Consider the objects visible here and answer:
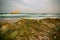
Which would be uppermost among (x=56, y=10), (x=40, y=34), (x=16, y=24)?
(x=56, y=10)

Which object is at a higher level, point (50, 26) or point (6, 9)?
point (6, 9)

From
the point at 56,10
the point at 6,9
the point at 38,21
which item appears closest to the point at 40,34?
the point at 38,21

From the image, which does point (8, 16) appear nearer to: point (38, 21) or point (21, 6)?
point (21, 6)

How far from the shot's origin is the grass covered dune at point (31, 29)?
74.1 inches

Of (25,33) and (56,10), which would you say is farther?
(56,10)

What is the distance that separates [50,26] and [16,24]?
0.51m

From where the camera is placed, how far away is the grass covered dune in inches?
74.1

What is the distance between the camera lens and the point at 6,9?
1934 mm

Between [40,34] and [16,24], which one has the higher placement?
[16,24]

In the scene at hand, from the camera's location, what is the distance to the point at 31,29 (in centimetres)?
195

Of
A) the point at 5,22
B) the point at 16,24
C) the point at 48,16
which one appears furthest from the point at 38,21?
the point at 5,22

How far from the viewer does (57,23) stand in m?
2.03

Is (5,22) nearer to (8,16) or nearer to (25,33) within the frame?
(8,16)

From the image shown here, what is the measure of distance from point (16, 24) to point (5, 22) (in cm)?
16
